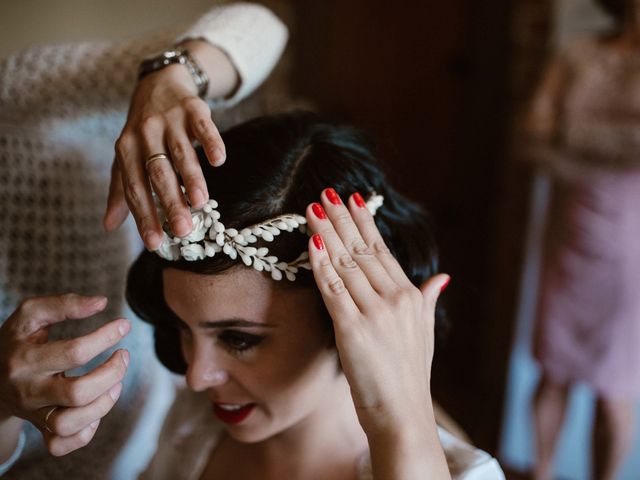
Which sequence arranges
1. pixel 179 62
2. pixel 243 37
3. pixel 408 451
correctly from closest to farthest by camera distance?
pixel 408 451, pixel 179 62, pixel 243 37

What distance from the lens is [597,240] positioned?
183 cm

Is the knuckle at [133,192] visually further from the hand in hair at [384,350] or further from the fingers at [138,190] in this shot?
the hand in hair at [384,350]

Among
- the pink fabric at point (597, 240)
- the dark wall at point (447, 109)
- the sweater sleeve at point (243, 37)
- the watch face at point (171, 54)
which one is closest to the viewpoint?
the watch face at point (171, 54)

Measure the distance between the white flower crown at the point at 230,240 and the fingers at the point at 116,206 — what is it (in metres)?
0.08

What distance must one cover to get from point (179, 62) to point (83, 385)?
55 cm

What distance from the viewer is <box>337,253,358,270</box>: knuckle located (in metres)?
0.72

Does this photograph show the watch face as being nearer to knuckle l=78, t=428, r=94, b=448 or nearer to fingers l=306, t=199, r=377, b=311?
fingers l=306, t=199, r=377, b=311

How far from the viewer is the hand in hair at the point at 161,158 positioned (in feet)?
2.36

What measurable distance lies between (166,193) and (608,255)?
155 cm

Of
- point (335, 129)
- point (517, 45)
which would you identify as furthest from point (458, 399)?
point (335, 129)

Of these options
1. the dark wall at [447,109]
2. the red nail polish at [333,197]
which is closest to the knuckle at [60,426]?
the red nail polish at [333,197]

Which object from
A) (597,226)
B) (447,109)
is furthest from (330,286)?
(447,109)

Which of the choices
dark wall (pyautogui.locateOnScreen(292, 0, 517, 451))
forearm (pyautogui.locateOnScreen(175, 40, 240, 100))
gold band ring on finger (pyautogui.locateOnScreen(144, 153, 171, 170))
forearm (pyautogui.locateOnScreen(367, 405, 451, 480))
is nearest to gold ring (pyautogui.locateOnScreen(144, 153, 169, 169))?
gold band ring on finger (pyautogui.locateOnScreen(144, 153, 171, 170))

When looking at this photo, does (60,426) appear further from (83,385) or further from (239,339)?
(239,339)
